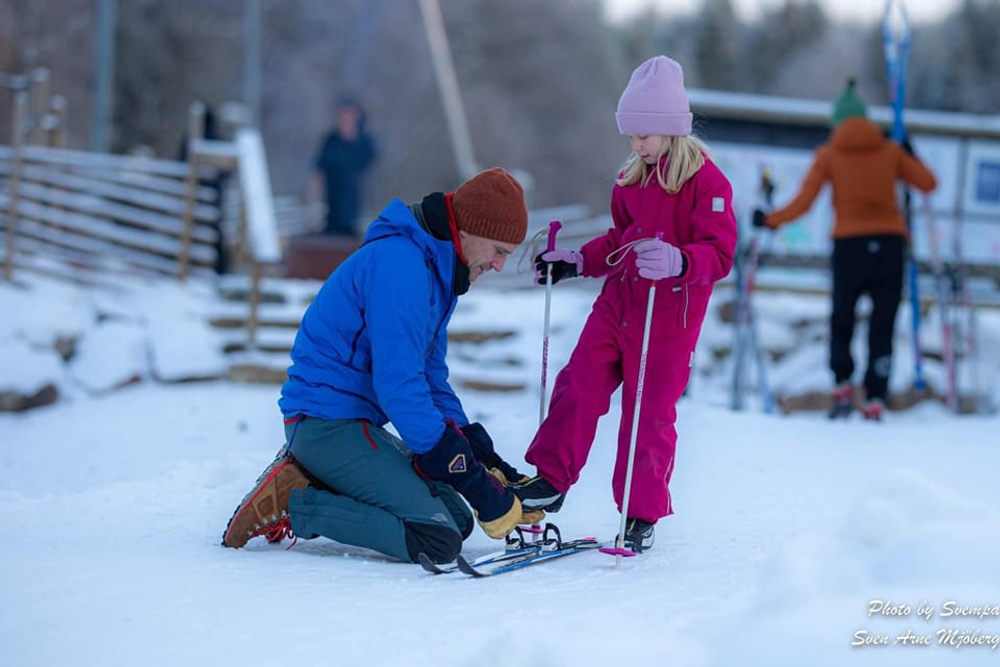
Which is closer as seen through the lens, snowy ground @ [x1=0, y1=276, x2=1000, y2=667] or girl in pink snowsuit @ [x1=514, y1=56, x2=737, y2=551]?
snowy ground @ [x1=0, y1=276, x2=1000, y2=667]

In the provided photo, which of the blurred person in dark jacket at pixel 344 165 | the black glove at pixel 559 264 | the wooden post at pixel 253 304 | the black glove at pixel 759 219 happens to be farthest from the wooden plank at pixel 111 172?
the black glove at pixel 559 264

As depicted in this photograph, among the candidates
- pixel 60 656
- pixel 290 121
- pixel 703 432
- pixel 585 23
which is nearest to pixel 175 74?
pixel 290 121

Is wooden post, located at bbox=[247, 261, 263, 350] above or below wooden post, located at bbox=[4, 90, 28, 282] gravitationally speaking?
below

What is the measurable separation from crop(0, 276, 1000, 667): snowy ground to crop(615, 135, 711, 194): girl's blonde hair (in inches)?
48.8

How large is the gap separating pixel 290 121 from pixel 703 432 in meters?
35.2

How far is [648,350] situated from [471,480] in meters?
0.82

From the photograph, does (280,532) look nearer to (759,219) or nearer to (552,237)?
(552,237)

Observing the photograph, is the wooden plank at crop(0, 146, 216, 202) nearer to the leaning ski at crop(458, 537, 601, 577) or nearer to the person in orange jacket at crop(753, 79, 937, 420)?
the person in orange jacket at crop(753, 79, 937, 420)

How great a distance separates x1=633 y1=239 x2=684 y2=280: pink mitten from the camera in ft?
12.0

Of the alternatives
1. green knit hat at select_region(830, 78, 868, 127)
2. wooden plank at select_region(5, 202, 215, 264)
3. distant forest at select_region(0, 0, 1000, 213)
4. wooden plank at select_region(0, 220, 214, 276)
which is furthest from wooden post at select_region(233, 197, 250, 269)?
distant forest at select_region(0, 0, 1000, 213)

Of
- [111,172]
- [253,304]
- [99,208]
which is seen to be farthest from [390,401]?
[111,172]

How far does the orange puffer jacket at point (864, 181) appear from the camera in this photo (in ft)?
23.7

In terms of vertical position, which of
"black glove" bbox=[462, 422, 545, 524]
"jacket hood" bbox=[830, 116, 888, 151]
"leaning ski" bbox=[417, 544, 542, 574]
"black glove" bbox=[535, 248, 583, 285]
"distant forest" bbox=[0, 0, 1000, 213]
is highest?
"distant forest" bbox=[0, 0, 1000, 213]

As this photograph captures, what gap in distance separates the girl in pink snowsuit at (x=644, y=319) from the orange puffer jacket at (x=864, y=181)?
3.27m
